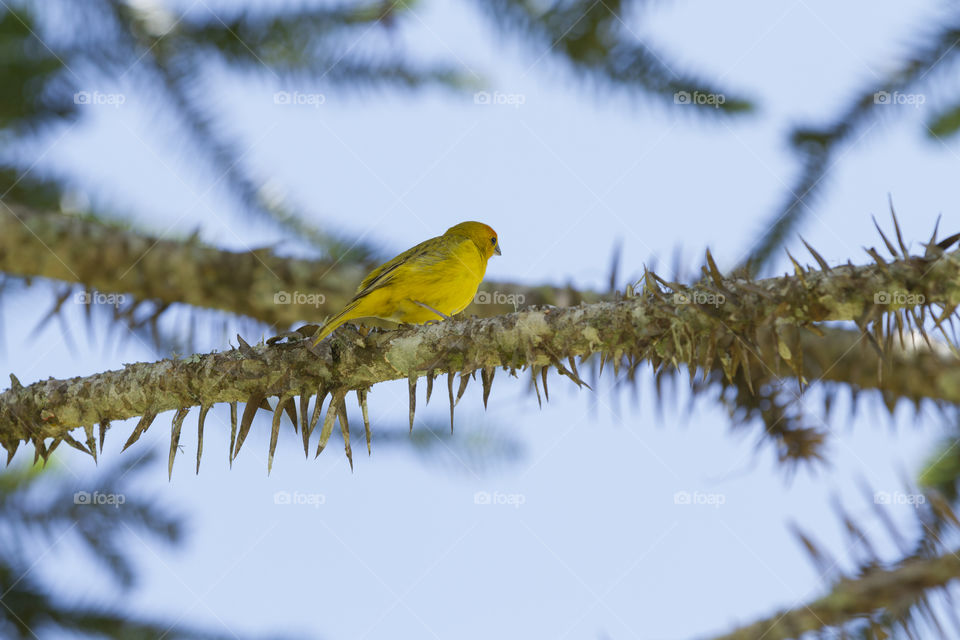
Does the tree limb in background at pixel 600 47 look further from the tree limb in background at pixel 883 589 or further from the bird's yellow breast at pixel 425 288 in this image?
the tree limb in background at pixel 883 589

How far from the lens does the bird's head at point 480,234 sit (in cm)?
513

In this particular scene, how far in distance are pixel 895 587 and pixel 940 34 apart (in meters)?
2.40

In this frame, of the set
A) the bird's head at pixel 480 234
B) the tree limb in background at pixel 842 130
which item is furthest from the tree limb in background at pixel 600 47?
the bird's head at pixel 480 234

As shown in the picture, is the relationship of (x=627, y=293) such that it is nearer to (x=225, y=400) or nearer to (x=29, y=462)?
(x=225, y=400)

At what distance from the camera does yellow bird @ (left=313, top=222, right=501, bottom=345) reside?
386 centimetres

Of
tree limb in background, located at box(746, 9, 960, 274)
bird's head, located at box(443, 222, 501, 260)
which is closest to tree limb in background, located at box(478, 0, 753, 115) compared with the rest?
tree limb in background, located at box(746, 9, 960, 274)

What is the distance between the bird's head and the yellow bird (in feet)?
2.59

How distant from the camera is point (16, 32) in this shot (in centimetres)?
345

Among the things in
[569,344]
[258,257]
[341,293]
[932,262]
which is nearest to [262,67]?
[258,257]

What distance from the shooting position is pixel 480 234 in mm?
5234

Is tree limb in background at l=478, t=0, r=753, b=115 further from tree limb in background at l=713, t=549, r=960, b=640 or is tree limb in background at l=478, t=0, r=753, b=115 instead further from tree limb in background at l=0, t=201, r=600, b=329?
tree limb in background at l=713, t=549, r=960, b=640

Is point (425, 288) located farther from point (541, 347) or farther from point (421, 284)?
point (541, 347)

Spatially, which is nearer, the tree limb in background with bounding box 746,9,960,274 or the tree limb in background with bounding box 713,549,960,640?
the tree limb in background with bounding box 713,549,960,640

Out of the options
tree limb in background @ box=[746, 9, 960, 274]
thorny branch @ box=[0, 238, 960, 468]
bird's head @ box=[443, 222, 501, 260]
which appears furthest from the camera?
bird's head @ box=[443, 222, 501, 260]
